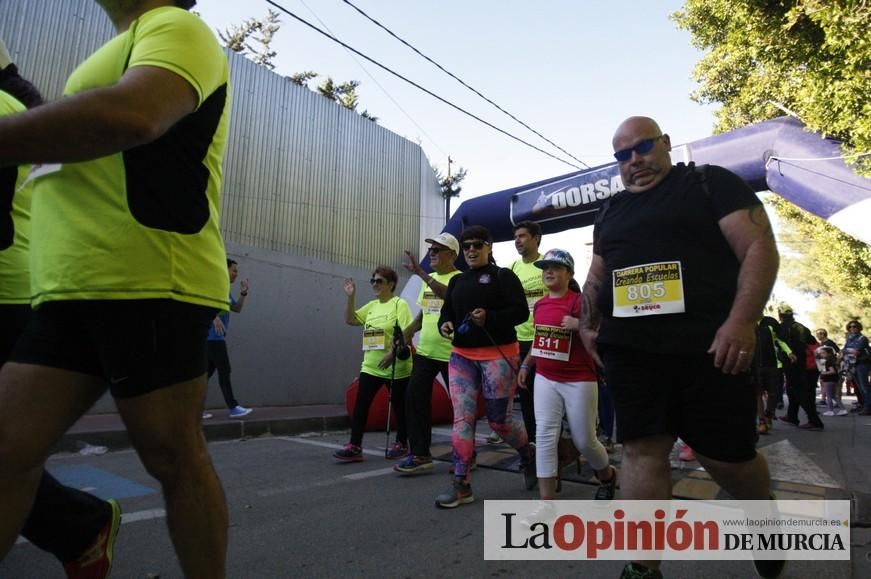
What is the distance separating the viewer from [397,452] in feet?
17.4

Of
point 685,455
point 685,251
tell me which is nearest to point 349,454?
point 685,455

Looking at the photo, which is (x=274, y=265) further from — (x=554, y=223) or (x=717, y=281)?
(x=717, y=281)

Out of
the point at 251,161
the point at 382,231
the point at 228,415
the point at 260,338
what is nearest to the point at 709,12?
the point at 382,231

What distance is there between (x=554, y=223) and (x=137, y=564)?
7.21 metres

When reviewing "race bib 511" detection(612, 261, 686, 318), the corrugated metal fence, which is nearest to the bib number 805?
"race bib 511" detection(612, 261, 686, 318)

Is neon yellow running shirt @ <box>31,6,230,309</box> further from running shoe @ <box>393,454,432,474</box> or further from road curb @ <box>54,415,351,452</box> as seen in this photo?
road curb @ <box>54,415,351,452</box>

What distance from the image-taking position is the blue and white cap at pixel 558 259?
3.56 meters

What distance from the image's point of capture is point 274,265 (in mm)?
9758

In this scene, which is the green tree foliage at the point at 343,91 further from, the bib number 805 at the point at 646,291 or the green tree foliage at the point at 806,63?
the bib number 805 at the point at 646,291

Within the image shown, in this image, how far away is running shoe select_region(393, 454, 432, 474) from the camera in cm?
440

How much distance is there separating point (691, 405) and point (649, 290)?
0.41m

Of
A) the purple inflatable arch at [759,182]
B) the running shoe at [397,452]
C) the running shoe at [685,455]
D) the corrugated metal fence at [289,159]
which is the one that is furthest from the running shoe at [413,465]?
the corrugated metal fence at [289,159]

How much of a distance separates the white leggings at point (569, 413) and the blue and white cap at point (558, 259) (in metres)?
0.74

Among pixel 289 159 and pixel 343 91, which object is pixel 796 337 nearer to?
pixel 289 159
